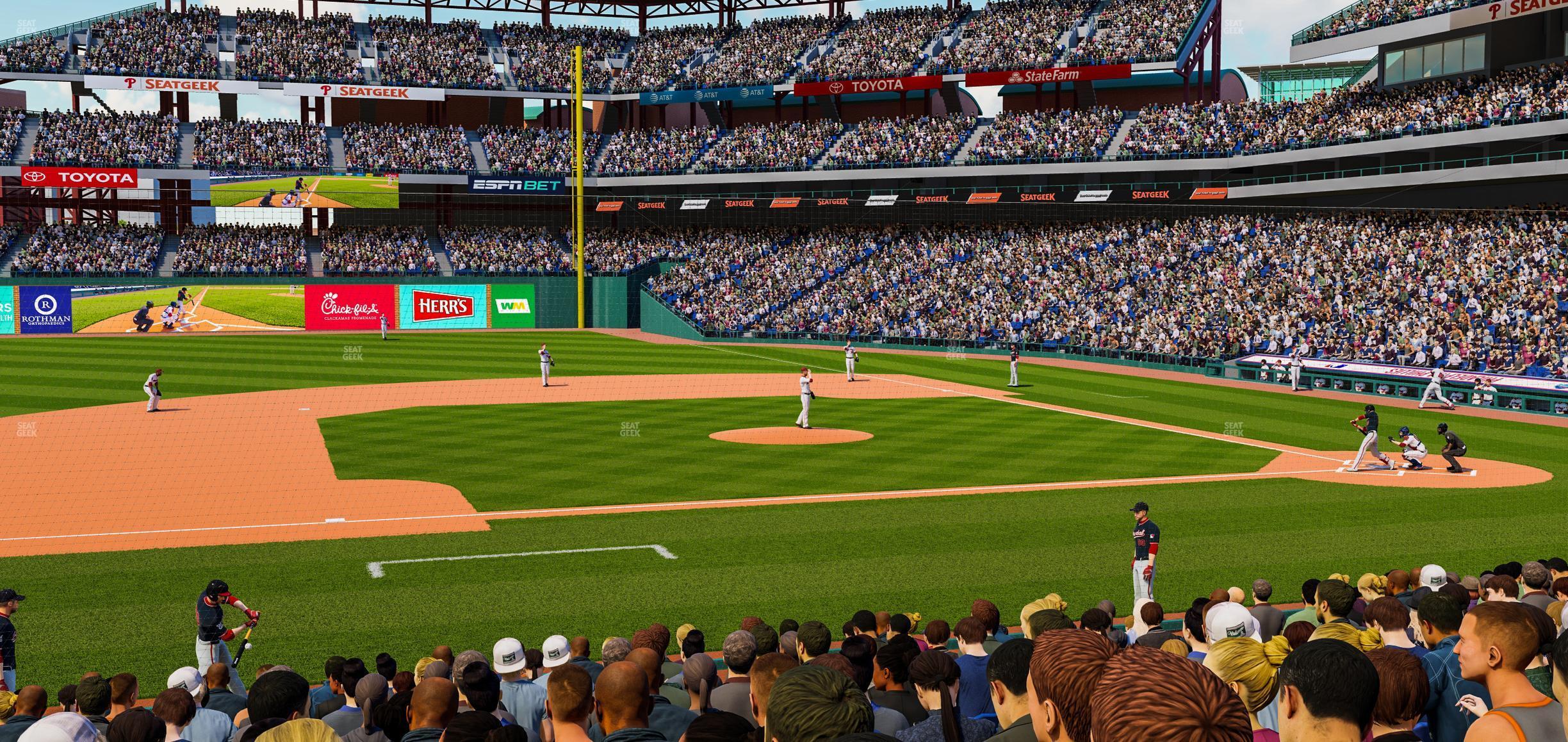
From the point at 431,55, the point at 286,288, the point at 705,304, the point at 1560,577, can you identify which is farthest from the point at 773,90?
the point at 1560,577

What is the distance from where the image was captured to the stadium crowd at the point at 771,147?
227 feet

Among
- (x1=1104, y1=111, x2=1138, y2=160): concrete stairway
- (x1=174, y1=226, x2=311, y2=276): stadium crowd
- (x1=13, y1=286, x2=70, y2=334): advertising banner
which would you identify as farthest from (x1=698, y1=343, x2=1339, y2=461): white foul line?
(x1=13, y1=286, x2=70, y2=334): advertising banner

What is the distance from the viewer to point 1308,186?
1994 inches

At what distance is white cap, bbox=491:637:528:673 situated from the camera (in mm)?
8023

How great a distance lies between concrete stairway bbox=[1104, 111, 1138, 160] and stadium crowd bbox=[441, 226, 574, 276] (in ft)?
103

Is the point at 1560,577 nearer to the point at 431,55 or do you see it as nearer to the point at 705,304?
the point at 705,304

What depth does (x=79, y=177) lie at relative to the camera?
2491 inches

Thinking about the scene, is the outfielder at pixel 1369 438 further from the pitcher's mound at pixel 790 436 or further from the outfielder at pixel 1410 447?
the pitcher's mound at pixel 790 436

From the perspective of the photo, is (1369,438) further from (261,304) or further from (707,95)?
(707,95)

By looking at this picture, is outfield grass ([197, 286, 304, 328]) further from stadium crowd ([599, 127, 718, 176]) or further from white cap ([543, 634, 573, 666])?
white cap ([543, 634, 573, 666])

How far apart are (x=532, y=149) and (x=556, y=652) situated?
231ft

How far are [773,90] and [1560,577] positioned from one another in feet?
215

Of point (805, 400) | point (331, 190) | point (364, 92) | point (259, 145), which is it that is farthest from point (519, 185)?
point (805, 400)

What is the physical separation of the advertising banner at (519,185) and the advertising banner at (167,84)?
1451 cm
